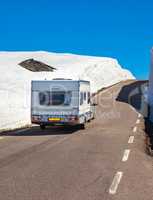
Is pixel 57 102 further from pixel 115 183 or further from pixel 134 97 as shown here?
pixel 134 97

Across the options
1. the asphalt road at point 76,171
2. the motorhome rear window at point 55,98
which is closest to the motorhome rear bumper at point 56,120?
the motorhome rear window at point 55,98

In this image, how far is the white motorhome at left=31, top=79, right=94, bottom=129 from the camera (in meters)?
18.9

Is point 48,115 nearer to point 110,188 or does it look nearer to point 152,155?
point 152,155

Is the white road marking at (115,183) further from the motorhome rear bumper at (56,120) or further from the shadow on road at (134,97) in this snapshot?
the shadow on road at (134,97)

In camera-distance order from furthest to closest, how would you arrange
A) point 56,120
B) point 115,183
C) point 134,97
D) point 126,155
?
point 134,97, point 56,120, point 126,155, point 115,183

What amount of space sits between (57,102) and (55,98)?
0.23 meters

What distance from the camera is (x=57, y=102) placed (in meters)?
19.1

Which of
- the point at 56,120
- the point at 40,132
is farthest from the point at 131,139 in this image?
the point at 40,132

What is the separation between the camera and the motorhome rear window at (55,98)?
62.4 feet

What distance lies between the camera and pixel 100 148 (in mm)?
12742

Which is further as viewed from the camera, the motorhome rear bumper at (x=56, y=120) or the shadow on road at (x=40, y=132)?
the motorhome rear bumper at (x=56, y=120)

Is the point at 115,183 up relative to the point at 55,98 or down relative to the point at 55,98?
down

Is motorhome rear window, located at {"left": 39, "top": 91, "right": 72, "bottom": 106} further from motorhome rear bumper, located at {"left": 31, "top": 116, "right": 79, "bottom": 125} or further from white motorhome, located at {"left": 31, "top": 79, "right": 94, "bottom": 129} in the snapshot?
motorhome rear bumper, located at {"left": 31, "top": 116, "right": 79, "bottom": 125}

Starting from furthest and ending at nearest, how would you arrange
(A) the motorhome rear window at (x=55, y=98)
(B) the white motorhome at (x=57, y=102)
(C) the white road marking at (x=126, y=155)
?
(A) the motorhome rear window at (x=55, y=98)
(B) the white motorhome at (x=57, y=102)
(C) the white road marking at (x=126, y=155)
